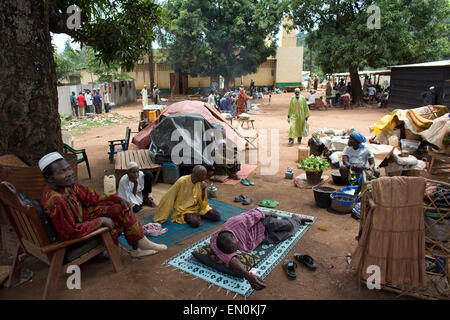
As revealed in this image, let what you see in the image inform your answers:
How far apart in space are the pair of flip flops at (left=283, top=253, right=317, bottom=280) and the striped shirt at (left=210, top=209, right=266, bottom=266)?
0.49 m

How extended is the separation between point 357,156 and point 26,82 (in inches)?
219

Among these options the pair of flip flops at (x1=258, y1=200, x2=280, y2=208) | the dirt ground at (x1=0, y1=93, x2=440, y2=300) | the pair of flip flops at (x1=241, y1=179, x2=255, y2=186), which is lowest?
the dirt ground at (x1=0, y1=93, x2=440, y2=300)

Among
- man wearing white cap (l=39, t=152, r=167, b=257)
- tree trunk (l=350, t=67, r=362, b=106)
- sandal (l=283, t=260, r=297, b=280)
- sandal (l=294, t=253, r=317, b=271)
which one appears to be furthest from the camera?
tree trunk (l=350, t=67, r=362, b=106)

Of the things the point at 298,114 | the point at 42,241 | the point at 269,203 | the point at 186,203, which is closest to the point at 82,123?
the point at 298,114

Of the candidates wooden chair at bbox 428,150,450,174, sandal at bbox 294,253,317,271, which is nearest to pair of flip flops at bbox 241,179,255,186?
sandal at bbox 294,253,317,271

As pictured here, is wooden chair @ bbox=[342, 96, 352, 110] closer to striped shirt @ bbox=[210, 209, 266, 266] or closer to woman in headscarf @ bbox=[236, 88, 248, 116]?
woman in headscarf @ bbox=[236, 88, 248, 116]

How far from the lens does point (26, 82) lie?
4.31 m

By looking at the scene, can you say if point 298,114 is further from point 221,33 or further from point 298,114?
point 221,33

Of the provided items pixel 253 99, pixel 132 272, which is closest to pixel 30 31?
pixel 132 272

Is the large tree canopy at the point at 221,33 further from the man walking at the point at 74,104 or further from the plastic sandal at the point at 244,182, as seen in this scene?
the plastic sandal at the point at 244,182

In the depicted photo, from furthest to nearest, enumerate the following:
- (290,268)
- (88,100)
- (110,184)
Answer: (88,100) < (110,184) < (290,268)

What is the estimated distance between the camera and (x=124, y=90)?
24.9 meters

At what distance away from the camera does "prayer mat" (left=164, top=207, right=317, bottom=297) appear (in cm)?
340

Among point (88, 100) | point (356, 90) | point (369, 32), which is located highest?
point (369, 32)
